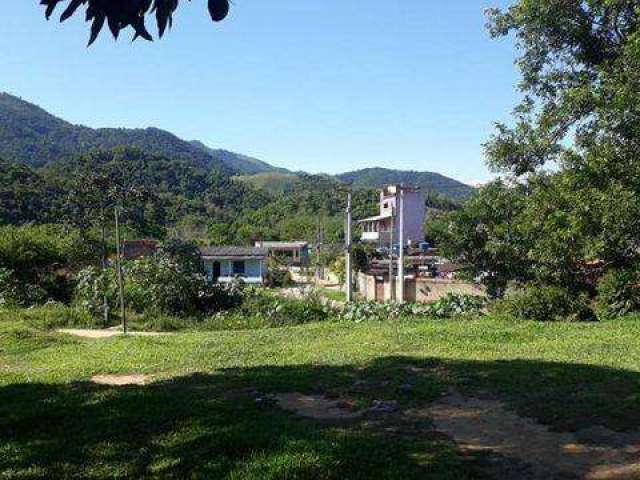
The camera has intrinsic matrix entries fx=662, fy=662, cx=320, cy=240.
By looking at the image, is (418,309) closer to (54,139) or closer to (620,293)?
(620,293)

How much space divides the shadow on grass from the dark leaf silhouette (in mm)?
2888

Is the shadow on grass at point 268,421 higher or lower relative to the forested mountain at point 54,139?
lower

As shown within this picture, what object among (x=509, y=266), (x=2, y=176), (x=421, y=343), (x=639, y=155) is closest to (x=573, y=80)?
(x=639, y=155)

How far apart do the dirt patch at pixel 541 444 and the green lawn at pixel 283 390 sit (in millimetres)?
245

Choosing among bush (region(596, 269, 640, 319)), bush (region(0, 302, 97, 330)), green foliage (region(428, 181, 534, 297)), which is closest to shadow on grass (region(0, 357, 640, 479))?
bush (region(596, 269, 640, 319))

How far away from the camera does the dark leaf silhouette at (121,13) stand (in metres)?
2.84

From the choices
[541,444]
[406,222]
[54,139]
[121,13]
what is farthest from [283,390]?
[54,139]

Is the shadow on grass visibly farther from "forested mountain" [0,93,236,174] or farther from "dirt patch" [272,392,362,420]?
"forested mountain" [0,93,236,174]

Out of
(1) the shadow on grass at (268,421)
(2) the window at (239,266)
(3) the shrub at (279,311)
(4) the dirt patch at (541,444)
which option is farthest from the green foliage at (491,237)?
(2) the window at (239,266)

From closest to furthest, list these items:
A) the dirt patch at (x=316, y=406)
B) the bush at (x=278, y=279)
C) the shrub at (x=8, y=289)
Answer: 1. the dirt patch at (x=316, y=406)
2. the shrub at (x=8, y=289)
3. the bush at (x=278, y=279)

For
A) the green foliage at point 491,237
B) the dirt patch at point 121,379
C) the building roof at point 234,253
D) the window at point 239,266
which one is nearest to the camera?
the dirt patch at point 121,379

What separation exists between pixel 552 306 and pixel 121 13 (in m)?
13.2

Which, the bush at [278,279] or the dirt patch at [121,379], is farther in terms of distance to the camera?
the bush at [278,279]

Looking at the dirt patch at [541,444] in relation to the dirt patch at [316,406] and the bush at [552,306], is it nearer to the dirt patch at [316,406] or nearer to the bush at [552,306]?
the dirt patch at [316,406]
